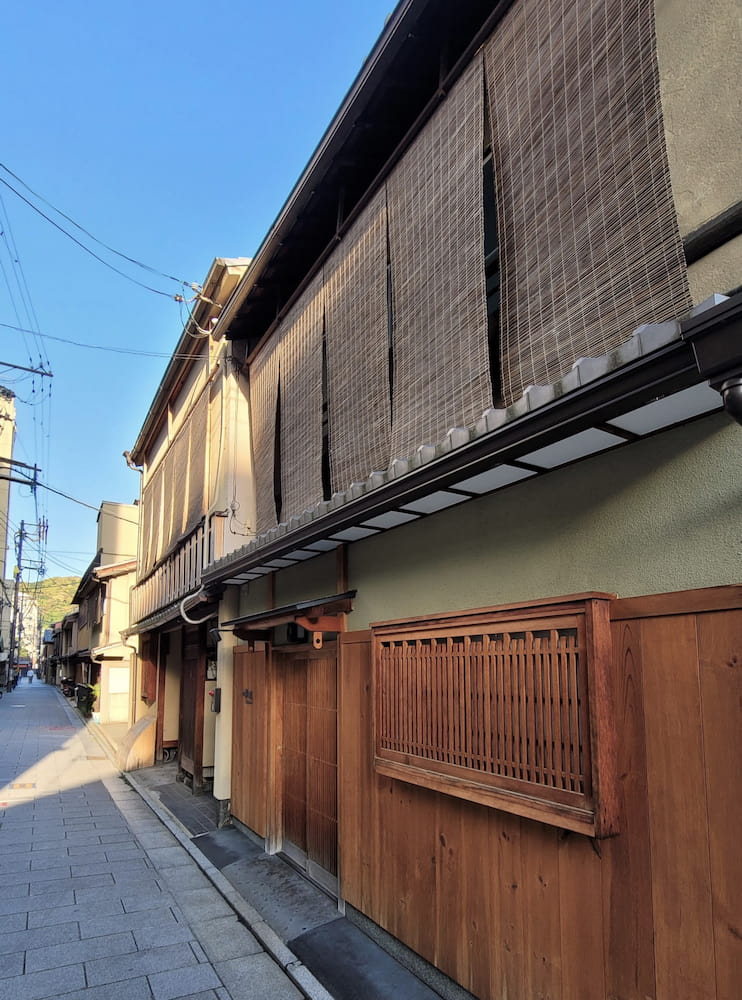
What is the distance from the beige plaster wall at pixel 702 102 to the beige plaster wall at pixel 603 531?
1259 millimetres

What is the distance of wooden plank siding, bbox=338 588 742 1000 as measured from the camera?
290 cm

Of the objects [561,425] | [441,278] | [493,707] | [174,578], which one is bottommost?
[493,707]

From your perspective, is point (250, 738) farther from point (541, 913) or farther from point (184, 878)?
point (541, 913)

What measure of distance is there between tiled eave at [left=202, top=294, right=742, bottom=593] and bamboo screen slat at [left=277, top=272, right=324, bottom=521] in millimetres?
2088

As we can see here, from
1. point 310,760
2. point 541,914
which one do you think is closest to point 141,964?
point 310,760

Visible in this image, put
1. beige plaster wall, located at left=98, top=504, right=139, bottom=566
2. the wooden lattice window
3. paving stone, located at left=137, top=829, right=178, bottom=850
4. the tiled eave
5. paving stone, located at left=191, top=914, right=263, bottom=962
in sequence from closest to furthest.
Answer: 1. the tiled eave
2. the wooden lattice window
3. paving stone, located at left=191, top=914, right=263, bottom=962
4. paving stone, located at left=137, top=829, right=178, bottom=850
5. beige plaster wall, located at left=98, top=504, right=139, bottom=566

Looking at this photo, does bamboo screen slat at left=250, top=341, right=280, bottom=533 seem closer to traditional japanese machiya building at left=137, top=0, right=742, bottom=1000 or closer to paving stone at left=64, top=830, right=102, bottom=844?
traditional japanese machiya building at left=137, top=0, right=742, bottom=1000

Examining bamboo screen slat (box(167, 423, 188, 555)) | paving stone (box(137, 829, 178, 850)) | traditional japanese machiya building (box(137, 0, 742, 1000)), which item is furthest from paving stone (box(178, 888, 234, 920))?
bamboo screen slat (box(167, 423, 188, 555))

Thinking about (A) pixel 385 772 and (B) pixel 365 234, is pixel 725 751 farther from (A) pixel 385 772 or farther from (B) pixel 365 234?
(B) pixel 365 234

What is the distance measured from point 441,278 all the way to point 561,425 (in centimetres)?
245

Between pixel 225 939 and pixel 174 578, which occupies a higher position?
pixel 174 578

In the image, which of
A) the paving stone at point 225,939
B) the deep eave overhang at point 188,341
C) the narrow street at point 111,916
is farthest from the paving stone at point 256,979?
the deep eave overhang at point 188,341

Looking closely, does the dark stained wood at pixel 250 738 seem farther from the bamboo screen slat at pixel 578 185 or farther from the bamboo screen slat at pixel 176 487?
the bamboo screen slat at pixel 578 185

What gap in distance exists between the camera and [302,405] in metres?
8.09
